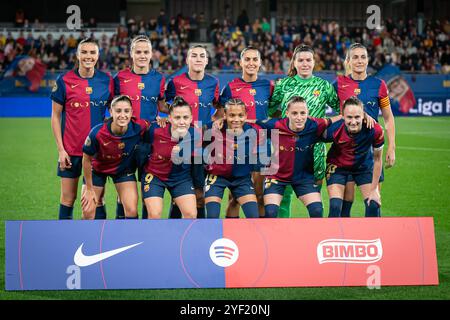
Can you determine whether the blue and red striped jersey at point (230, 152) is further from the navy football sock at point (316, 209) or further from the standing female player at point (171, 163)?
the navy football sock at point (316, 209)

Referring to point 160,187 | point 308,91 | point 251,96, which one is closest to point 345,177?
point 308,91

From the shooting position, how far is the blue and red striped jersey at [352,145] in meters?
6.30

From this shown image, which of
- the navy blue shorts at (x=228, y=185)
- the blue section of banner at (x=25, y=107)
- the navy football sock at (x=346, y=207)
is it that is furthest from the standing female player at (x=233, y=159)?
the blue section of banner at (x=25, y=107)

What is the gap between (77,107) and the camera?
6484 mm

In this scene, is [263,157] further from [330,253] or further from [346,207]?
[330,253]

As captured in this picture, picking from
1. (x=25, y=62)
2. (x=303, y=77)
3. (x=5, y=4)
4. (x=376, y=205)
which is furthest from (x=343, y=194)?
(x=5, y=4)

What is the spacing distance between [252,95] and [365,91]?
1032 mm

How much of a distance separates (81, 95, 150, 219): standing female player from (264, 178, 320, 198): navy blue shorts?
1.13m

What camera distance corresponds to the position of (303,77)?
22.1 ft

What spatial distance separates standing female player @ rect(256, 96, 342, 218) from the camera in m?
6.24

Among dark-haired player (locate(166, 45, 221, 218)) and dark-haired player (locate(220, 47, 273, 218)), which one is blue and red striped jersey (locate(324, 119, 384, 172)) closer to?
dark-haired player (locate(220, 47, 273, 218))
